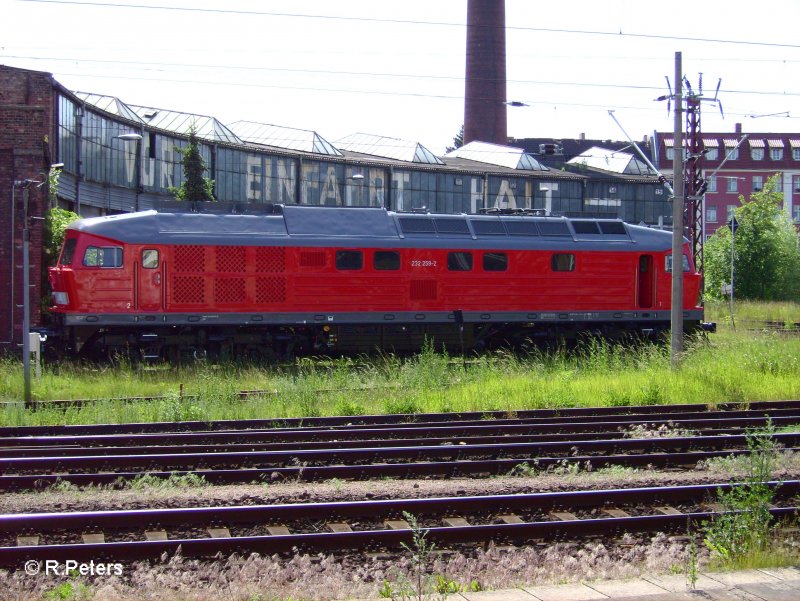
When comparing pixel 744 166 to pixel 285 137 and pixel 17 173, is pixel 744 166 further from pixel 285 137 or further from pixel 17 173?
pixel 17 173

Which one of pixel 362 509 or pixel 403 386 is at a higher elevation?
pixel 403 386

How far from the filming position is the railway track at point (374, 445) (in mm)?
10742

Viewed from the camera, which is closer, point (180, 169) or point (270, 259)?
point (270, 259)

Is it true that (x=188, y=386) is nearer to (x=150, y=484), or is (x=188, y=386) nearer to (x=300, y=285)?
(x=300, y=285)

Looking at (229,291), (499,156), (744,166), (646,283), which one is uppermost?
(744,166)

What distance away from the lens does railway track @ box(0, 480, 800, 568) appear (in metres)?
7.64

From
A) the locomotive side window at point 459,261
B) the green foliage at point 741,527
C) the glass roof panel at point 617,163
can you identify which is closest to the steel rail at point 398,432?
the green foliage at point 741,527

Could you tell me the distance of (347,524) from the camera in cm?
864

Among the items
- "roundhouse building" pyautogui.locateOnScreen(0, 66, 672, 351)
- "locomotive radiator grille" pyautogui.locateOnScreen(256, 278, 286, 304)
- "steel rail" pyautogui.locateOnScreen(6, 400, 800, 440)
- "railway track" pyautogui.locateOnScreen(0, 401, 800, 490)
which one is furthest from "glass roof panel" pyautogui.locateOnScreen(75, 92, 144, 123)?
"railway track" pyautogui.locateOnScreen(0, 401, 800, 490)

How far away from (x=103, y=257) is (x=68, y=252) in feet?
3.54

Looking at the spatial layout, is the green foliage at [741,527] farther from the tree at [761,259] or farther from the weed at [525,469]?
the tree at [761,259]

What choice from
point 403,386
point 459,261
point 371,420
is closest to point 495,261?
point 459,261

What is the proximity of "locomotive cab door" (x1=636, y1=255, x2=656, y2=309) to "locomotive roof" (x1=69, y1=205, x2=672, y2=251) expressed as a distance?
1.31 ft

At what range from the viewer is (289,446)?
12.1 meters
